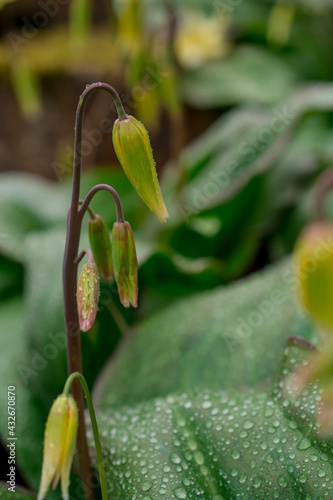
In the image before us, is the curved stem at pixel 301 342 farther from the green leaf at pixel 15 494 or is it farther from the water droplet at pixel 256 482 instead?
the green leaf at pixel 15 494

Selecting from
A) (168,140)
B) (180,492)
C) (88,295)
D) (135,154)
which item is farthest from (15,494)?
(168,140)

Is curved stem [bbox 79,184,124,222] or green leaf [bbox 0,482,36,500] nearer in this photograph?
curved stem [bbox 79,184,124,222]

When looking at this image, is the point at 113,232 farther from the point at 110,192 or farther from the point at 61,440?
the point at 61,440

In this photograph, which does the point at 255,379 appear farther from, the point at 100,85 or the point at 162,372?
the point at 100,85

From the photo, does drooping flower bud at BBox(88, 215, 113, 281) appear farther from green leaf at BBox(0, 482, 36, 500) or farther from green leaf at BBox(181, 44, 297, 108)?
green leaf at BBox(181, 44, 297, 108)

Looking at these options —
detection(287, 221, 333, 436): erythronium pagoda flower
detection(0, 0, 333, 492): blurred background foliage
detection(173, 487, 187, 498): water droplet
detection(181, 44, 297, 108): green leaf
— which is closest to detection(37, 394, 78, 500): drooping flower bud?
detection(173, 487, 187, 498): water droplet

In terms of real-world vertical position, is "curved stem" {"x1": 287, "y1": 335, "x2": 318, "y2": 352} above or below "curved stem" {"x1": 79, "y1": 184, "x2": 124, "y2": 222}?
below

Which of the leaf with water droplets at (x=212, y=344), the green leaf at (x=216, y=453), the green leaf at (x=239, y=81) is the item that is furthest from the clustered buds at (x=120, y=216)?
the green leaf at (x=239, y=81)
